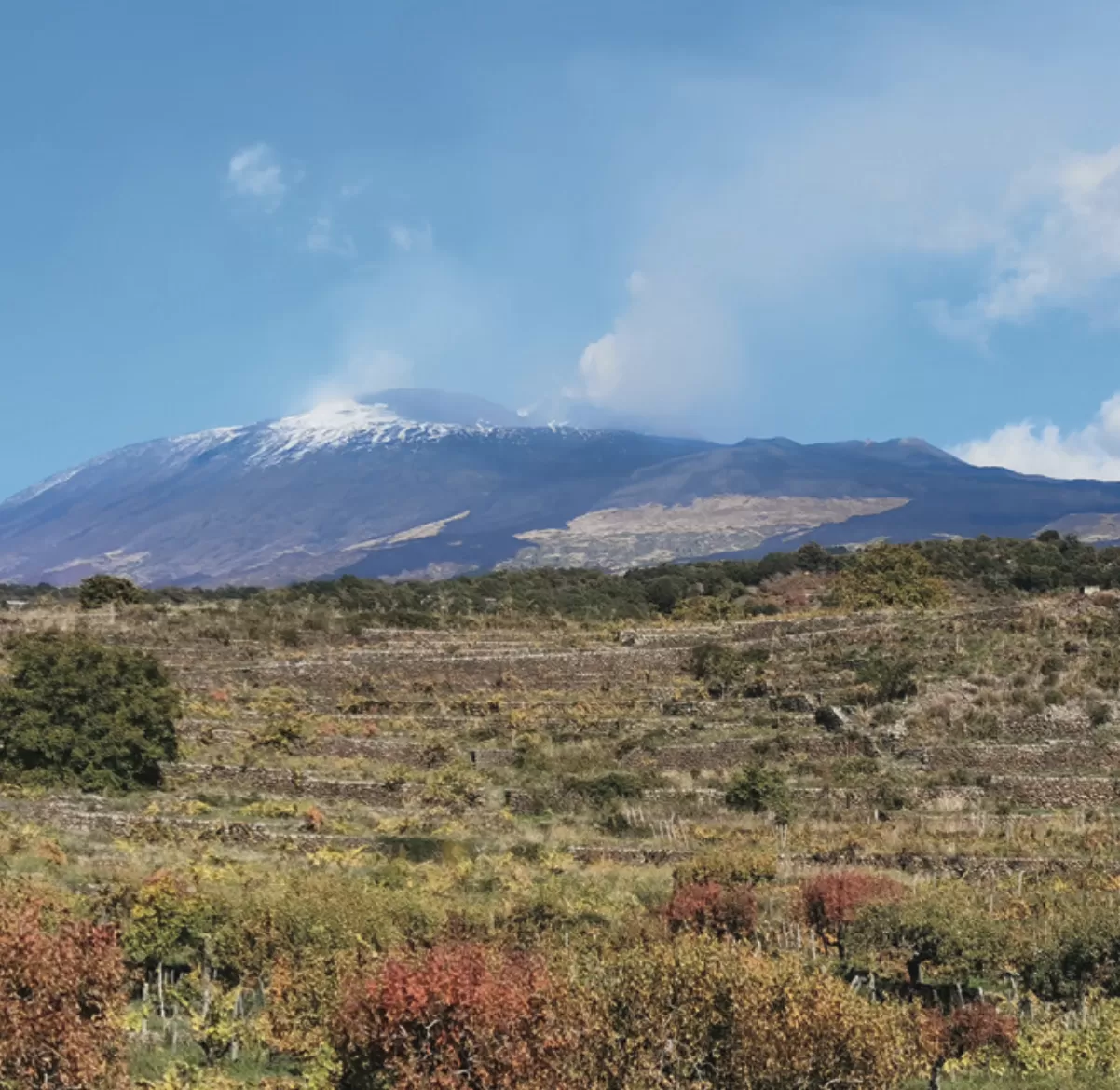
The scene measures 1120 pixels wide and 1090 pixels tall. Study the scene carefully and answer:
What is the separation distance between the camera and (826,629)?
2090 inches

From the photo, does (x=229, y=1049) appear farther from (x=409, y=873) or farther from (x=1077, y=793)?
(x=1077, y=793)

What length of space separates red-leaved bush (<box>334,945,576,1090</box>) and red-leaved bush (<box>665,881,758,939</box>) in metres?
11.0

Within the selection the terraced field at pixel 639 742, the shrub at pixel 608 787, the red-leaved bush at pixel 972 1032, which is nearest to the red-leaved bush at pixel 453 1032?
the red-leaved bush at pixel 972 1032

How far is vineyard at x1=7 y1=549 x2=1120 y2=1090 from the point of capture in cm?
1239

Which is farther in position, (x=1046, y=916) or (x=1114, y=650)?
(x=1114, y=650)

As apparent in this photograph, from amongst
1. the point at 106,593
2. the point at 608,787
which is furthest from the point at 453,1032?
the point at 106,593

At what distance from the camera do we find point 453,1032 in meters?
11.8

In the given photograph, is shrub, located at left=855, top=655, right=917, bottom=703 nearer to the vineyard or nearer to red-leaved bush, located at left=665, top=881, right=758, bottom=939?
the vineyard

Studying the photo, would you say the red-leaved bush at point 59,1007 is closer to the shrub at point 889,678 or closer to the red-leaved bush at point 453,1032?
the red-leaved bush at point 453,1032

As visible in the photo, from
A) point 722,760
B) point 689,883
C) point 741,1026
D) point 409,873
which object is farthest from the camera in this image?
point 722,760

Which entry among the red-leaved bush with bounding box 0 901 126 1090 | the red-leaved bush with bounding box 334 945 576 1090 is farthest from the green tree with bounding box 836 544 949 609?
the red-leaved bush with bounding box 0 901 126 1090

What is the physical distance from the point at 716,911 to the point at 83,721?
20.4 metres

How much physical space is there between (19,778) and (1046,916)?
25.7m

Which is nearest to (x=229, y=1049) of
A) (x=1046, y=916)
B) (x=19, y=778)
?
(x=1046, y=916)
